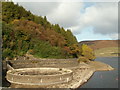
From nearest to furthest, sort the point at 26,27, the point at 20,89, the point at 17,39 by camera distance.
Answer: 1. the point at 20,89
2. the point at 17,39
3. the point at 26,27

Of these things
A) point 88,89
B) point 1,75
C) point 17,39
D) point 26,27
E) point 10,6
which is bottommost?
point 88,89

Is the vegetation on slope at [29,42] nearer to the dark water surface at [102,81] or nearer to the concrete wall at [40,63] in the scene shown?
the concrete wall at [40,63]

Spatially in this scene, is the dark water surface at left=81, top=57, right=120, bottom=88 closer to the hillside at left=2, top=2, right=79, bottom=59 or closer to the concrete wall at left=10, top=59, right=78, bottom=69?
the concrete wall at left=10, top=59, right=78, bottom=69

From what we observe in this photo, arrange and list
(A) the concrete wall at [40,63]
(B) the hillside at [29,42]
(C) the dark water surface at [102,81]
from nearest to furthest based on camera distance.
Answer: (C) the dark water surface at [102,81]
(A) the concrete wall at [40,63]
(B) the hillside at [29,42]

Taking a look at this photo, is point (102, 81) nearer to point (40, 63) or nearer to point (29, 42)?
point (40, 63)

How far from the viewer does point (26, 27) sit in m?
46.3

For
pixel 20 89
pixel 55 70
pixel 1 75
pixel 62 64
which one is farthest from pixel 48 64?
pixel 20 89

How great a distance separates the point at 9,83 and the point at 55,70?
740 cm

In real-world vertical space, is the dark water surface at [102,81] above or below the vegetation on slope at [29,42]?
below

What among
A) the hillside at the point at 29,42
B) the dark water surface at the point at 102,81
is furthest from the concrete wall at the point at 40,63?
the dark water surface at the point at 102,81

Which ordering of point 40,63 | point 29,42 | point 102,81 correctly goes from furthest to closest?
1. point 29,42
2. point 40,63
3. point 102,81

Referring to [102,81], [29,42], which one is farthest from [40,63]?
[102,81]

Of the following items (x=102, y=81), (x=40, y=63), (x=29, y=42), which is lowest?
(x=102, y=81)

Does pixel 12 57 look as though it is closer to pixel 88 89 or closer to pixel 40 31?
pixel 40 31
